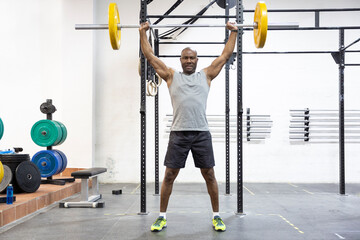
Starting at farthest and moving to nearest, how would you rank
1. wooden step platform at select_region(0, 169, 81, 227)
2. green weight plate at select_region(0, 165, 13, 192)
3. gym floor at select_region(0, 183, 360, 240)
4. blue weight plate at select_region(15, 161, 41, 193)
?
blue weight plate at select_region(15, 161, 41, 193) → green weight plate at select_region(0, 165, 13, 192) → wooden step platform at select_region(0, 169, 81, 227) → gym floor at select_region(0, 183, 360, 240)

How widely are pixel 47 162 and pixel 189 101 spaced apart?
9.27ft

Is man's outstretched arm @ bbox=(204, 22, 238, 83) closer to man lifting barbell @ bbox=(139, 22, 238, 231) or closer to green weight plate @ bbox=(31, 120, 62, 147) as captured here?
man lifting barbell @ bbox=(139, 22, 238, 231)

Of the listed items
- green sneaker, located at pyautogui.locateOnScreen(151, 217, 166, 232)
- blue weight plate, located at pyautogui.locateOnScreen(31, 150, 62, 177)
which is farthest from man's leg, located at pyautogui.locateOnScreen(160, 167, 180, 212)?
blue weight plate, located at pyautogui.locateOnScreen(31, 150, 62, 177)

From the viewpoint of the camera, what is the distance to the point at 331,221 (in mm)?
3033

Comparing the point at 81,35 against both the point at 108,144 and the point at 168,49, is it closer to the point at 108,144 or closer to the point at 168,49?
the point at 168,49

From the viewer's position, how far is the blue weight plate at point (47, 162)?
15.2ft

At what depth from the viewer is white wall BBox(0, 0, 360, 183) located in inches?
228

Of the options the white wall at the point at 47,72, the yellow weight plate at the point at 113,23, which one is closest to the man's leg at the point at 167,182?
the yellow weight plate at the point at 113,23

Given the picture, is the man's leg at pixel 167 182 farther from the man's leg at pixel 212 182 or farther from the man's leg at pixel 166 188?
the man's leg at pixel 212 182

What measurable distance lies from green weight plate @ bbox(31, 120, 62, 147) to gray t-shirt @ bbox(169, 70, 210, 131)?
8.25ft

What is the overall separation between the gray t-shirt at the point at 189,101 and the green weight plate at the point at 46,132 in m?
2.51

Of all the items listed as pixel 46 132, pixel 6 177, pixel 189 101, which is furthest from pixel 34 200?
pixel 189 101

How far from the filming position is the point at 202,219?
3129 millimetres

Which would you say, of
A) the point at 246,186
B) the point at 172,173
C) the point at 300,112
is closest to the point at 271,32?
the point at 300,112
